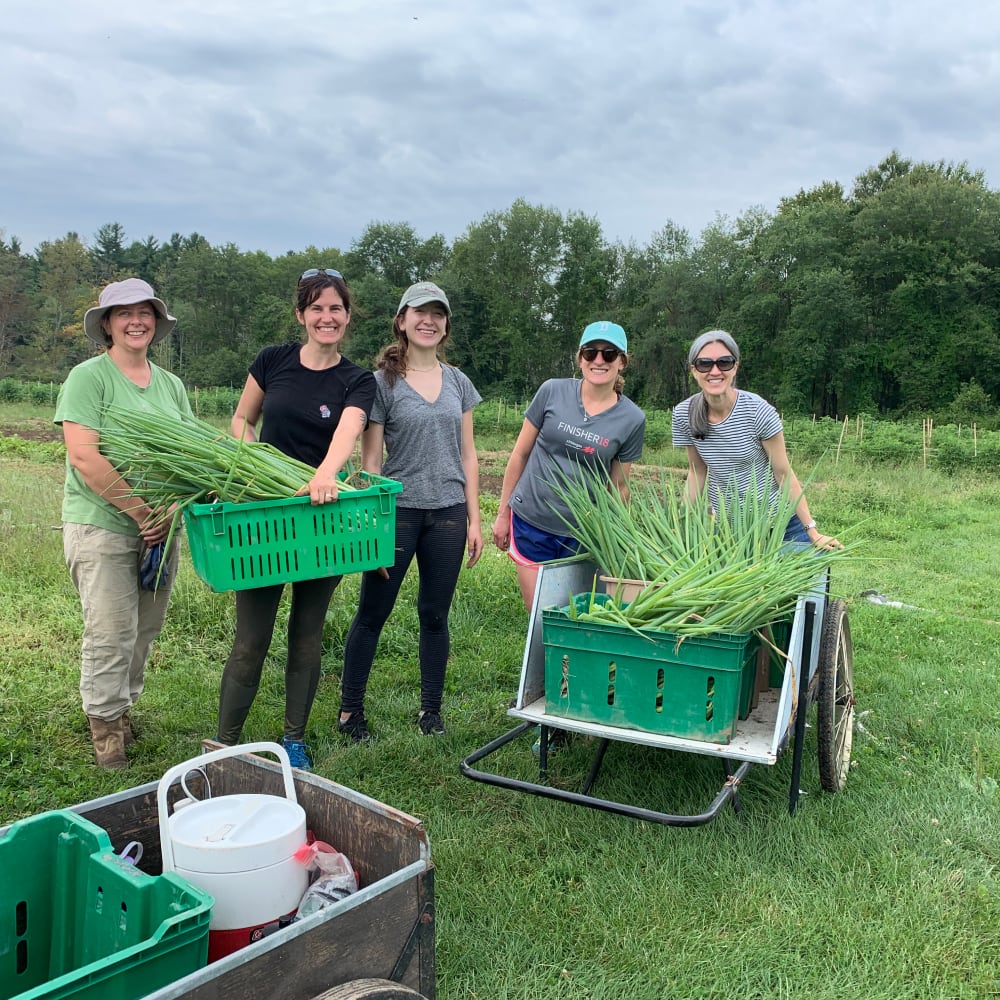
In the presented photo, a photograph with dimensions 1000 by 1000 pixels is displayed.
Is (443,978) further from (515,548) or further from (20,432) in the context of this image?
(20,432)

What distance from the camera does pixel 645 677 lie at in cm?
271

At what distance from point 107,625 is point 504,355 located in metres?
52.4

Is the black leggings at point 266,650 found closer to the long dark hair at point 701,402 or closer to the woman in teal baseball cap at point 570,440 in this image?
the woman in teal baseball cap at point 570,440

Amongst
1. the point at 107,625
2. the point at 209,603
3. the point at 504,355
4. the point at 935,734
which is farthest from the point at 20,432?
the point at 504,355

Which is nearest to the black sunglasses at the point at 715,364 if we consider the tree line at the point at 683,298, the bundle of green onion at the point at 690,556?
the bundle of green onion at the point at 690,556

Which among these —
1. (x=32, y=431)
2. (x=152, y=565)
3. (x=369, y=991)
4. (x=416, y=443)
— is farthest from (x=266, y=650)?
(x=32, y=431)

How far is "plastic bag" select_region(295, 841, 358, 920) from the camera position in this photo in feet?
6.26

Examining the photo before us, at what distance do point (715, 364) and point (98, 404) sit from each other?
247 cm

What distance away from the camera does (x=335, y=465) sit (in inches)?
123

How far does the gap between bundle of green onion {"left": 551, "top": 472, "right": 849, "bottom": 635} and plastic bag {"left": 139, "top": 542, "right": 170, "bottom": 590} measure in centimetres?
167

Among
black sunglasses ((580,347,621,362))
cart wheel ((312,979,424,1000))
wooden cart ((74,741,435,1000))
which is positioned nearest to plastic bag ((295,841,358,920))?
wooden cart ((74,741,435,1000))

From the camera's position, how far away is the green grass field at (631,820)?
2445 mm

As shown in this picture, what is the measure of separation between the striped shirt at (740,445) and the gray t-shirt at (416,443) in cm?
106

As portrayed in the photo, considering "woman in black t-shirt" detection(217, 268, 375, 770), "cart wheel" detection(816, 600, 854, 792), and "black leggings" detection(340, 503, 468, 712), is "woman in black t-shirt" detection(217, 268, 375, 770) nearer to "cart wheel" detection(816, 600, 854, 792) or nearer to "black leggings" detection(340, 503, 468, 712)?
"black leggings" detection(340, 503, 468, 712)
